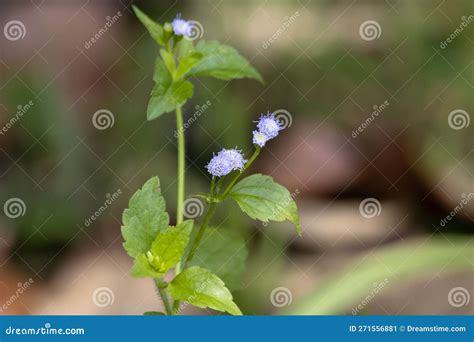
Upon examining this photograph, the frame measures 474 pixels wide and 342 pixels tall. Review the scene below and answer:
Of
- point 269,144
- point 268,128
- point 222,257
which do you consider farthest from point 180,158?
point 269,144

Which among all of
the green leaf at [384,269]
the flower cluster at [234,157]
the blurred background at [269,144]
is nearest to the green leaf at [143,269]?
the flower cluster at [234,157]

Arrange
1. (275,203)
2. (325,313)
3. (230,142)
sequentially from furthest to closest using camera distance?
1. (230,142)
2. (325,313)
3. (275,203)

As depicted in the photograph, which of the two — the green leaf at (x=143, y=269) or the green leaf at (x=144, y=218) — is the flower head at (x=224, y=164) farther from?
the green leaf at (x=143, y=269)

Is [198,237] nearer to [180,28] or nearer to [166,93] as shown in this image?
[166,93]

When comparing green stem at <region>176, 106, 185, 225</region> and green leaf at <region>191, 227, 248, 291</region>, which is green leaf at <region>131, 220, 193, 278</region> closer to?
green stem at <region>176, 106, 185, 225</region>

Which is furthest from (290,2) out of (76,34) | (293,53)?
(76,34)

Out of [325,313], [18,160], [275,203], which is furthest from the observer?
[18,160]

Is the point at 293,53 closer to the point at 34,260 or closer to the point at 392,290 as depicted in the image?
the point at 392,290
